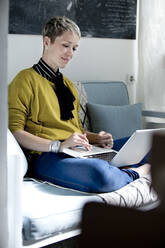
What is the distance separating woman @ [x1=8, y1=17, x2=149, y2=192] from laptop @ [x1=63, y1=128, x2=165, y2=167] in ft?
0.14

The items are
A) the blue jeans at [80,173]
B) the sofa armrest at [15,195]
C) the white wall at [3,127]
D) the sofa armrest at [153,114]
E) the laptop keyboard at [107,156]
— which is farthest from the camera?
the sofa armrest at [153,114]

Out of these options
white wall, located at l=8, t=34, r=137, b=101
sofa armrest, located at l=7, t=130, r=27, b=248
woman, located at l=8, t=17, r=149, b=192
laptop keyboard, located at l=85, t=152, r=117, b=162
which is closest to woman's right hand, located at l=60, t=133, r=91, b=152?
woman, located at l=8, t=17, r=149, b=192

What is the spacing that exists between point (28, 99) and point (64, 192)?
1.61 ft

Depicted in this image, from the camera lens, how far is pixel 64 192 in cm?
189

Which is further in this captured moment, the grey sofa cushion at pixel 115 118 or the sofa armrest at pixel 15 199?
the grey sofa cushion at pixel 115 118

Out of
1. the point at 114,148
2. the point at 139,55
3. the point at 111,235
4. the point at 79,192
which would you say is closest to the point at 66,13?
the point at 139,55

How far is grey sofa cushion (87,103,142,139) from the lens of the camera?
109 inches

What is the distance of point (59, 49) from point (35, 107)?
32cm

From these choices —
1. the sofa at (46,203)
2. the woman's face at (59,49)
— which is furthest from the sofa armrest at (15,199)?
the woman's face at (59,49)

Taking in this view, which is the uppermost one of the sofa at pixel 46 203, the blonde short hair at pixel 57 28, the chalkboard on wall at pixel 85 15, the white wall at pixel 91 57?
the chalkboard on wall at pixel 85 15

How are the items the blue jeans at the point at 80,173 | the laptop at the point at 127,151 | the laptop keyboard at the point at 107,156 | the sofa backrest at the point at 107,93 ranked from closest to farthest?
the blue jeans at the point at 80,173 → the laptop at the point at 127,151 → the laptop keyboard at the point at 107,156 → the sofa backrest at the point at 107,93

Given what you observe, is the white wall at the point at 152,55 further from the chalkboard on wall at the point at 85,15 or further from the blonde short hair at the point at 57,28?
the blonde short hair at the point at 57,28

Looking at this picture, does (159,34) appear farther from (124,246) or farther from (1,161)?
(124,246)

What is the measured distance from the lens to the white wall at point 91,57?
2.74m
